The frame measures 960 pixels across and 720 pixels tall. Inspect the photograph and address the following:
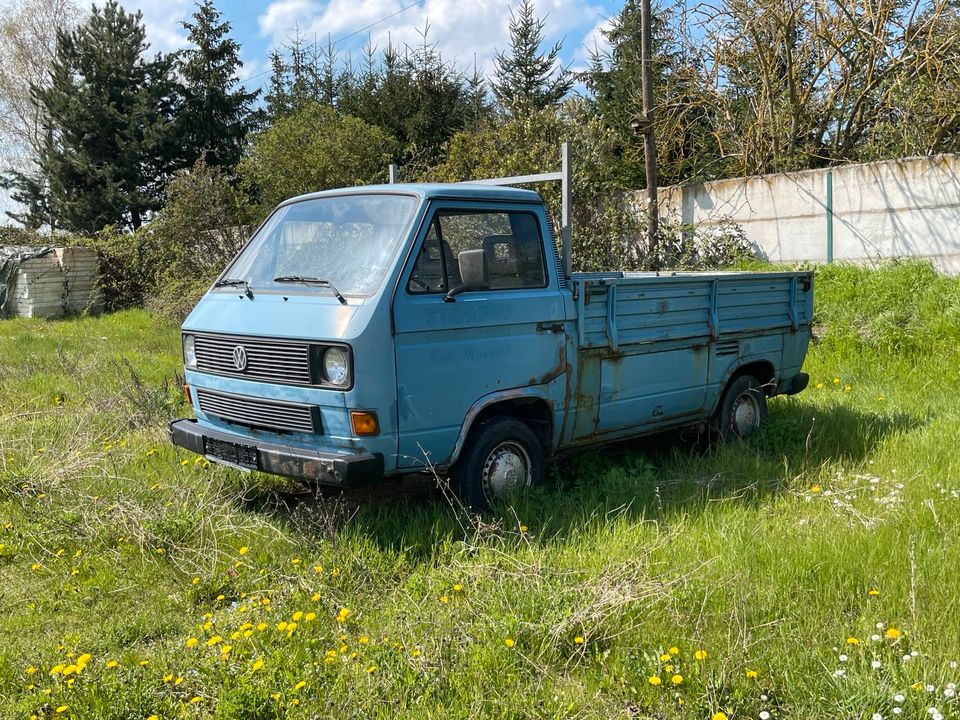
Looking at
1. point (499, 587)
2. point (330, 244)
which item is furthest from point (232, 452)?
point (499, 587)

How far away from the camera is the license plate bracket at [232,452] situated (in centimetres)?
472

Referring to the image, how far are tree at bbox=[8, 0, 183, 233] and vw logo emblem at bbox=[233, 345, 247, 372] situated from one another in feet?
86.0

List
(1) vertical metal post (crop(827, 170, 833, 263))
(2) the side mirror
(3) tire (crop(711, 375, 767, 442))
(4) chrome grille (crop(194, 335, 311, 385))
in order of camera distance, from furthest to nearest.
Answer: (1) vertical metal post (crop(827, 170, 833, 263)) → (3) tire (crop(711, 375, 767, 442)) → (2) the side mirror → (4) chrome grille (crop(194, 335, 311, 385))

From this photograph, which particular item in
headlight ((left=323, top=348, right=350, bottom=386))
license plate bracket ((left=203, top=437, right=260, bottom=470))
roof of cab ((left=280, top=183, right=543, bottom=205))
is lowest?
license plate bracket ((left=203, top=437, right=260, bottom=470))

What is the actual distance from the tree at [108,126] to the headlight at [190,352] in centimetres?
2553

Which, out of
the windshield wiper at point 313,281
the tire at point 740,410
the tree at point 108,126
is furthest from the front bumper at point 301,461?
the tree at point 108,126

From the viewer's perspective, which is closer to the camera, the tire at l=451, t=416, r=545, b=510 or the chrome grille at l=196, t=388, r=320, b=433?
the chrome grille at l=196, t=388, r=320, b=433

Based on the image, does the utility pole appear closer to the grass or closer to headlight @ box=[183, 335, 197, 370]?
the grass

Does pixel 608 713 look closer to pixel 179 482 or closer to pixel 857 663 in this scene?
pixel 857 663

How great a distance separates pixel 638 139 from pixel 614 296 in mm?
11683

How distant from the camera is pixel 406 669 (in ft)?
11.0

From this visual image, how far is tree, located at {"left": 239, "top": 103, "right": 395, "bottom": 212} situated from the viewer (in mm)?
16047

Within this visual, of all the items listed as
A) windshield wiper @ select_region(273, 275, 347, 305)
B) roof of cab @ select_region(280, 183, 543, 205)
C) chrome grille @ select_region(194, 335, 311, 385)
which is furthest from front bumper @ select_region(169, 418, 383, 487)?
roof of cab @ select_region(280, 183, 543, 205)

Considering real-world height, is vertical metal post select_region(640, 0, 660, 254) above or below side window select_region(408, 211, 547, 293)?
above
